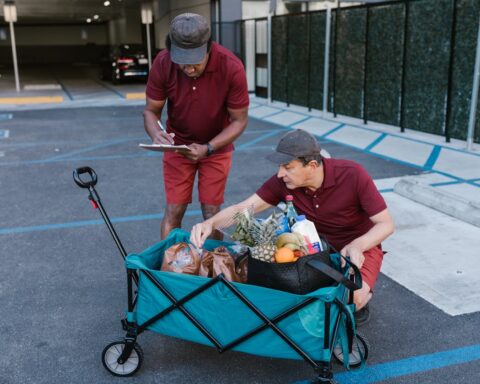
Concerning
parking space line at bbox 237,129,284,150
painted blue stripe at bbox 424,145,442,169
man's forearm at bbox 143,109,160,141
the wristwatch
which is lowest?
parking space line at bbox 237,129,284,150

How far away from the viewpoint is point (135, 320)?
3068 mm

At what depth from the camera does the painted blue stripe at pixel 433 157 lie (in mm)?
8039

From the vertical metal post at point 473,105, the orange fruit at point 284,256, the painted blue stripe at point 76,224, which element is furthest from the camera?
the vertical metal post at point 473,105

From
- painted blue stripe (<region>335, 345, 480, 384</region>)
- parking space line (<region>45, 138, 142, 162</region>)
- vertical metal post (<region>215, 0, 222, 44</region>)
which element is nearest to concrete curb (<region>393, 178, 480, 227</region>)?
painted blue stripe (<region>335, 345, 480, 384</region>)

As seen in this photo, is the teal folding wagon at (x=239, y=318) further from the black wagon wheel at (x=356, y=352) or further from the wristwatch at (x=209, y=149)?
the wristwatch at (x=209, y=149)

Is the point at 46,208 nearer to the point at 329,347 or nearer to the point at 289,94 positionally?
the point at 329,347

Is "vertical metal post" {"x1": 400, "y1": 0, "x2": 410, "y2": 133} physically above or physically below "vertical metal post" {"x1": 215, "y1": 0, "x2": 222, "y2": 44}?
below

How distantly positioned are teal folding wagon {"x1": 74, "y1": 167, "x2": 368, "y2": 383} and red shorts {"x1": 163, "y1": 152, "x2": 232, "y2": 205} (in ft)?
3.77

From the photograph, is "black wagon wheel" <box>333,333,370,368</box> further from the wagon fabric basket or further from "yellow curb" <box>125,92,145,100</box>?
"yellow curb" <box>125,92,145,100</box>

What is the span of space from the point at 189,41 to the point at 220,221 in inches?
46.4

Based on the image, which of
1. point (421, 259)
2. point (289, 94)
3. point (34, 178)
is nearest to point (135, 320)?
point (421, 259)

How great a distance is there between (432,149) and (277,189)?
6254mm

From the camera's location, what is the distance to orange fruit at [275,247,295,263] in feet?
9.29

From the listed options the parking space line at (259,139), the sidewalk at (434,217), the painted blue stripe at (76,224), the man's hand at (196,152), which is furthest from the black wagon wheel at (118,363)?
the parking space line at (259,139)
